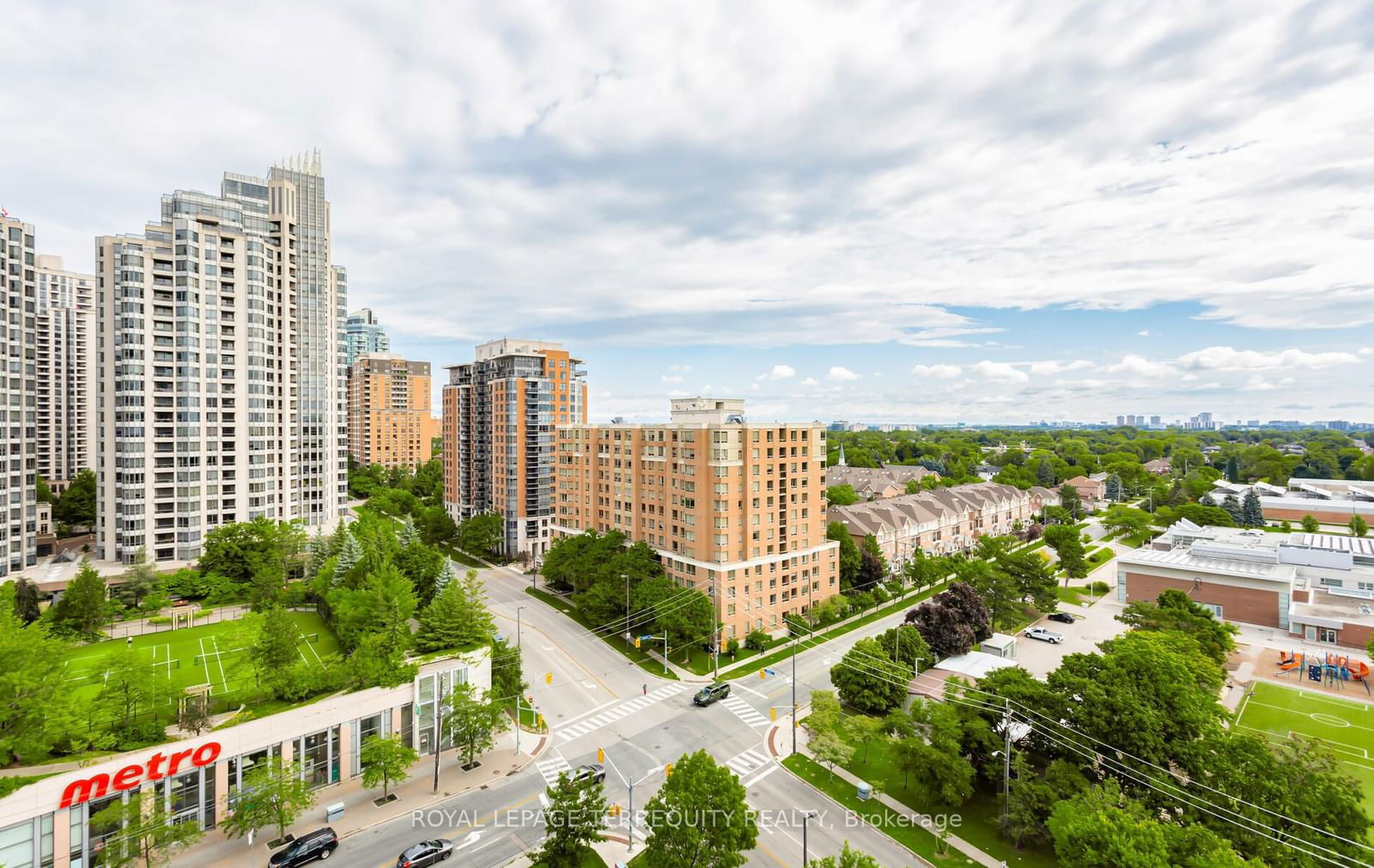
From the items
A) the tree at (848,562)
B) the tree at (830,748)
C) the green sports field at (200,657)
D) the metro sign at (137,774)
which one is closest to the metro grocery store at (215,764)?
the metro sign at (137,774)

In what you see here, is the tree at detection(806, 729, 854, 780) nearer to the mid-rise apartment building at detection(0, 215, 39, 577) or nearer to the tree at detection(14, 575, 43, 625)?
the tree at detection(14, 575, 43, 625)

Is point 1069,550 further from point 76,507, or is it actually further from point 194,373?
point 76,507

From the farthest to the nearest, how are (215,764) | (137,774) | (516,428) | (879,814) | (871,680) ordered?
(516,428)
(871,680)
(879,814)
(215,764)
(137,774)

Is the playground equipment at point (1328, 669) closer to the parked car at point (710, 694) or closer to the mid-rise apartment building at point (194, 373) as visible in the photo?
the parked car at point (710, 694)

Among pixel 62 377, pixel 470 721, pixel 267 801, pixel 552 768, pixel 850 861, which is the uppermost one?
pixel 62 377

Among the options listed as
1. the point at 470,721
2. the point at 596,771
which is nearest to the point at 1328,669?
the point at 596,771

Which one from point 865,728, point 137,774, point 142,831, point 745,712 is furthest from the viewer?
point 745,712

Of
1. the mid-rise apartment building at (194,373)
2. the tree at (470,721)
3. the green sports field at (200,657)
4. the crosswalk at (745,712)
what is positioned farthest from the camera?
the mid-rise apartment building at (194,373)

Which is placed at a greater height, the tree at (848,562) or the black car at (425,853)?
the tree at (848,562)

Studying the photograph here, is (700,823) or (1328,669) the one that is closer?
(700,823)
